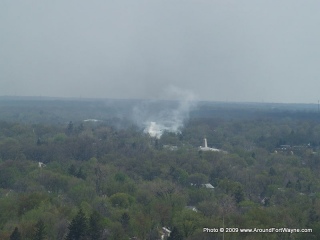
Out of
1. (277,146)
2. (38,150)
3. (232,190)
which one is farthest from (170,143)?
(232,190)

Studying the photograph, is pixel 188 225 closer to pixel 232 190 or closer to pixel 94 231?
pixel 94 231

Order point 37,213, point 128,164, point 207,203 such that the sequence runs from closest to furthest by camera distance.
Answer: point 37,213, point 207,203, point 128,164

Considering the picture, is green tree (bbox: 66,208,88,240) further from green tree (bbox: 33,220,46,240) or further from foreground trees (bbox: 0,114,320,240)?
green tree (bbox: 33,220,46,240)

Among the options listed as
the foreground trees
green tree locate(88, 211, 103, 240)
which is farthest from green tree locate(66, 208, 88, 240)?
green tree locate(88, 211, 103, 240)

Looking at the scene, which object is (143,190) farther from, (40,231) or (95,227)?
(40,231)

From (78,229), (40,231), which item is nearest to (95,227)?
(78,229)

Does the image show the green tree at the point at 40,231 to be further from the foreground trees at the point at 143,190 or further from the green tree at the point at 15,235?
the green tree at the point at 15,235

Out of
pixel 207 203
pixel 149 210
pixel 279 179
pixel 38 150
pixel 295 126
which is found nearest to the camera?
pixel 149 210

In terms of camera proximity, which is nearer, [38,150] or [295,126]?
[38,150]
